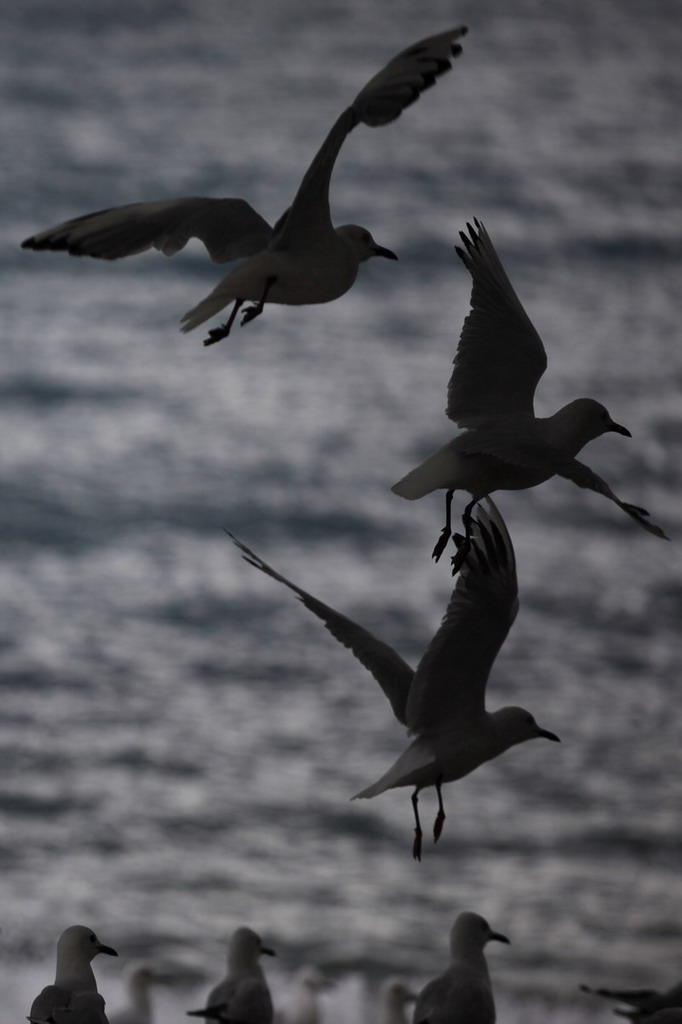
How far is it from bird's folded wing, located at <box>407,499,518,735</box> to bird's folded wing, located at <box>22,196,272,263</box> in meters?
1.11

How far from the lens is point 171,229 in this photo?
5805mm

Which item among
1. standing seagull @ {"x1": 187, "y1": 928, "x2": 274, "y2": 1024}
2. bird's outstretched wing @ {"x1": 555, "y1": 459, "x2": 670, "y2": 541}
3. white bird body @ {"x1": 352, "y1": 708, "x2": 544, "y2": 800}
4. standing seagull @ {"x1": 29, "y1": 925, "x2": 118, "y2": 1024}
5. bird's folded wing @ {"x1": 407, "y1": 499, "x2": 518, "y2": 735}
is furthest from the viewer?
standing seagull @ {"x1": 187, "y1": 928, "x2": 274, "y2": 1024}

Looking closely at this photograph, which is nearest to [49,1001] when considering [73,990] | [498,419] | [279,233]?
[73,990]

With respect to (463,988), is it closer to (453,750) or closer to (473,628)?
(453,750)

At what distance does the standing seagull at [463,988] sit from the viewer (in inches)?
260

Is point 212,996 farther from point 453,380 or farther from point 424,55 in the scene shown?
point 424,55

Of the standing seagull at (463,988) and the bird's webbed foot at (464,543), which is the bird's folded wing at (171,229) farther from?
the standing seagull at (463,988)

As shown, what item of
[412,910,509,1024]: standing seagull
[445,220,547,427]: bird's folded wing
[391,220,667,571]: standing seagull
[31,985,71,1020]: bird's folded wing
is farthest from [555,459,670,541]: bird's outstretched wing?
[31,985,71,1020]: bird's folded wing

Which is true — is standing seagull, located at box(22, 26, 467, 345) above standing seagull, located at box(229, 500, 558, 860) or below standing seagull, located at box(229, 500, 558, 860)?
above

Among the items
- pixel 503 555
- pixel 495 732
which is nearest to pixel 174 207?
pixel 503 555

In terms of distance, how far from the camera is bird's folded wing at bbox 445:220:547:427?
6.11 metres

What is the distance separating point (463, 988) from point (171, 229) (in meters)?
2.85

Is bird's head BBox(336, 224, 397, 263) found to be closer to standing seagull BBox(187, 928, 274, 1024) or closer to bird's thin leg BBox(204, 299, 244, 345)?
bird's thin leg BBox(204, 299, 244, 345)

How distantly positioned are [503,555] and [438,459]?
410 millimetres
